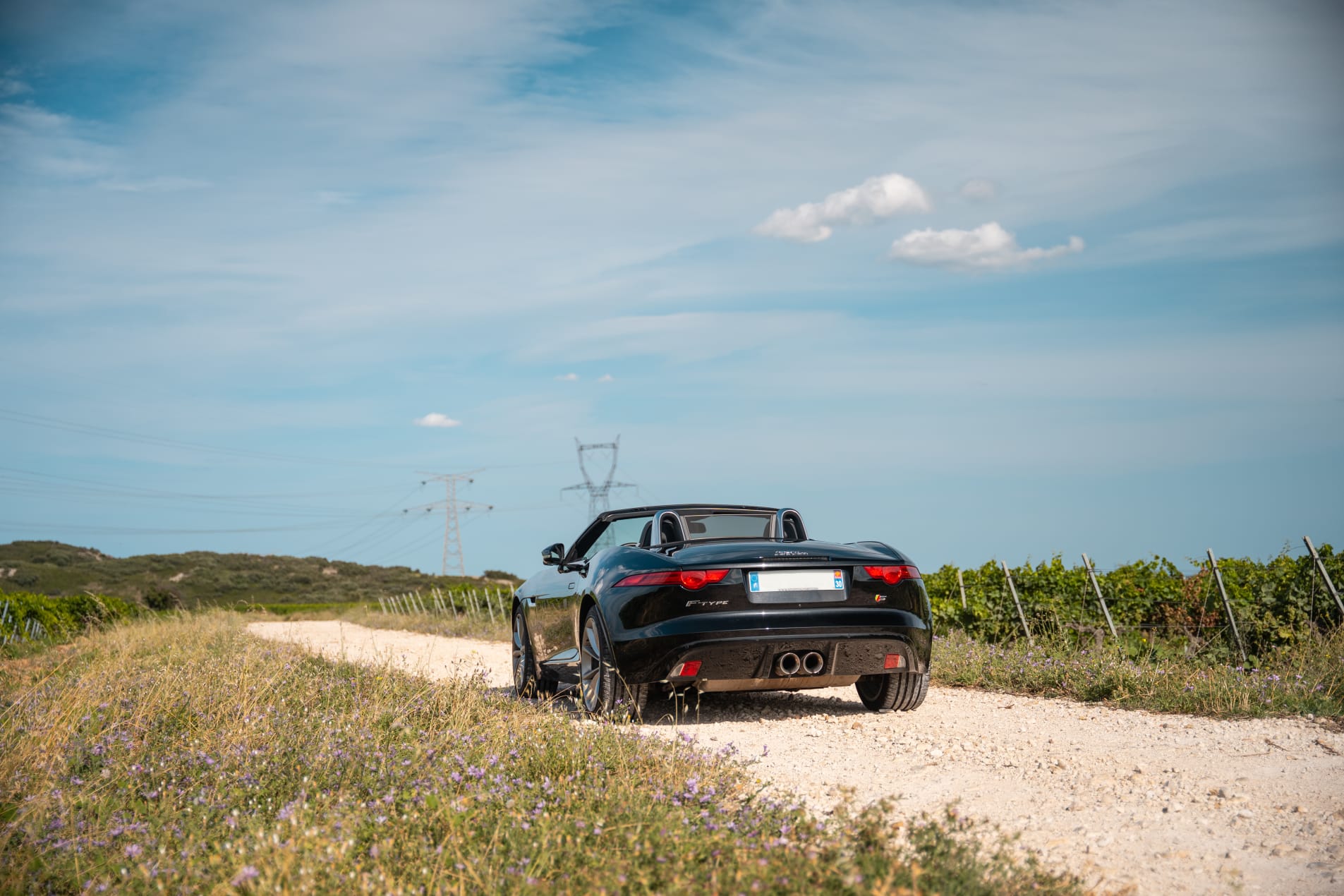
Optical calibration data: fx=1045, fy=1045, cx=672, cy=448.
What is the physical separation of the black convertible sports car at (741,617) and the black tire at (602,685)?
0.01m

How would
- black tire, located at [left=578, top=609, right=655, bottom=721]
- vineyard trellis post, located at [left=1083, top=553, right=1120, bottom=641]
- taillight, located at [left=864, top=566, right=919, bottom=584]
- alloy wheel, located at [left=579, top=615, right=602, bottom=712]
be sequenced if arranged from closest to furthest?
black tire, located at [left=578, top=609, right=655, bottom=721]
taillight, located at [left=864, top=566, right=919, bottom=584]
alloy wheel, located at [left=579, top=615, right=602, bottom=712]
vineyard trellis post, located at [left=1083, top=553, right=1120, bottom=641]

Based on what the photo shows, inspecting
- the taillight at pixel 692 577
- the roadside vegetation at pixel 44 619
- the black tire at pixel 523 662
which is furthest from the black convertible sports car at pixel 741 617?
the roadside vegetation at pixel 44 619

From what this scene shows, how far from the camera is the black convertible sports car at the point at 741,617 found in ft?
20.6

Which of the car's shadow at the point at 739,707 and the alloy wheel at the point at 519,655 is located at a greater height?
the alloy wheel at the point at 519,655

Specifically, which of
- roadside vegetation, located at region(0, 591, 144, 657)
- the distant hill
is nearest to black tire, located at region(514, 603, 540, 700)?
roadside vegetation, located at region(0, 591, 144, 657)

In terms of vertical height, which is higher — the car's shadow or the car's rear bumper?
the car's rear bumper

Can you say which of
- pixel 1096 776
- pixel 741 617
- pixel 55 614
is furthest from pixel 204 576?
pixel 1096 776

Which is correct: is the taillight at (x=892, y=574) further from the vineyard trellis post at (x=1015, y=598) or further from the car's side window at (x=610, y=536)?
the vineyard trellis post at (x=1015, y=598)

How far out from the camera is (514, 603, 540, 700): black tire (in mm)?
8930

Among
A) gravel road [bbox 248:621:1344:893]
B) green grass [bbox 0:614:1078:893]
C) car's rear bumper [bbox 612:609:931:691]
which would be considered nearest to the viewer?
green grass [bbox 0:614:1078:893]

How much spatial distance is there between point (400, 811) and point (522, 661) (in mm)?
5118

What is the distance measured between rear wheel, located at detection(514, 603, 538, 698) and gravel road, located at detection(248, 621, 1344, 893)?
1.81 metres

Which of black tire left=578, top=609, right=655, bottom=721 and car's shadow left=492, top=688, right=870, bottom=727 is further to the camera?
car's shadow left=492, top=688, right=870, bottom=727

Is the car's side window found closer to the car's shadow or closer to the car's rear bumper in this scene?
the car's shadow
